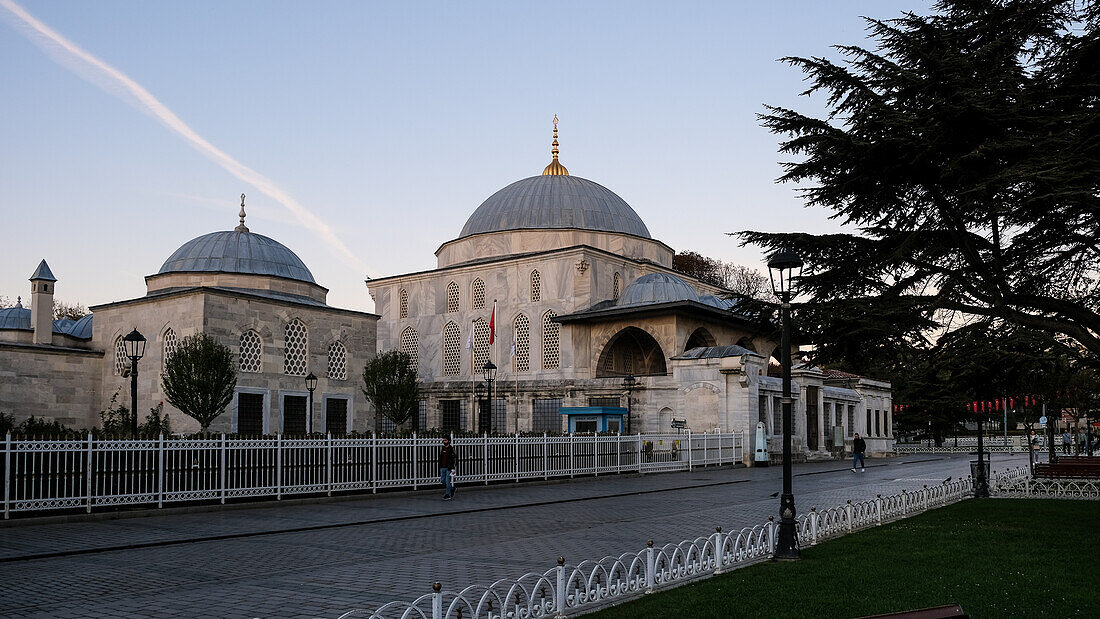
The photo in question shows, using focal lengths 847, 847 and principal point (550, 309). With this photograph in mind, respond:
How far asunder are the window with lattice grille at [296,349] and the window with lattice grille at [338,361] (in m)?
1.30

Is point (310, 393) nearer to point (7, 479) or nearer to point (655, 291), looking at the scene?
point (655, 291)

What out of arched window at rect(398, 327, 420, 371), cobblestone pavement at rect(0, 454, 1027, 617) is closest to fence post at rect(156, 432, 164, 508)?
cobblestone pavement at rect(0, 454, 1027, 617)

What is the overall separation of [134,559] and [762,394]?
2600 cm

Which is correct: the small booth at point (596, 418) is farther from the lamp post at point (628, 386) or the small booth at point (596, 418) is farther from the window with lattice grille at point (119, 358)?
the window with lattice grille at point (119, 358)

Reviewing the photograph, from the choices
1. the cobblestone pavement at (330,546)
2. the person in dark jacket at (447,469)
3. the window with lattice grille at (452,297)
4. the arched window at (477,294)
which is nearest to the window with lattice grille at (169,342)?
the cobblestone pavement at (330,546)

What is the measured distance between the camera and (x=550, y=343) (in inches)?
1694

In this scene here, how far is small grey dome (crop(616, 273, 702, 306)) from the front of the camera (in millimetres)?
39844

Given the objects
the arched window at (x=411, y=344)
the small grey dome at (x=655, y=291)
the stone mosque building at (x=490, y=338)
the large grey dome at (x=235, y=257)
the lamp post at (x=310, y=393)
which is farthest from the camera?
the arched window at (x=411, y=344)

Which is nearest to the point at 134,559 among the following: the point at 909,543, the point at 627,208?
the point at 909,543

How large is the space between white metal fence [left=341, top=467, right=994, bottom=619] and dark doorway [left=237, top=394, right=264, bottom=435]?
2332 centimetres

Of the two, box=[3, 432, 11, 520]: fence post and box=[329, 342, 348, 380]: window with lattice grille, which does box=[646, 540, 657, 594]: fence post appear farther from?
box=[329, 342, 348, 380]: window with lattice grille

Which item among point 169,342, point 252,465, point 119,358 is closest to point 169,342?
point 169,342

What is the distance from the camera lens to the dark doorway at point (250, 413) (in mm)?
30156

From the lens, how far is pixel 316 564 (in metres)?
8.96
